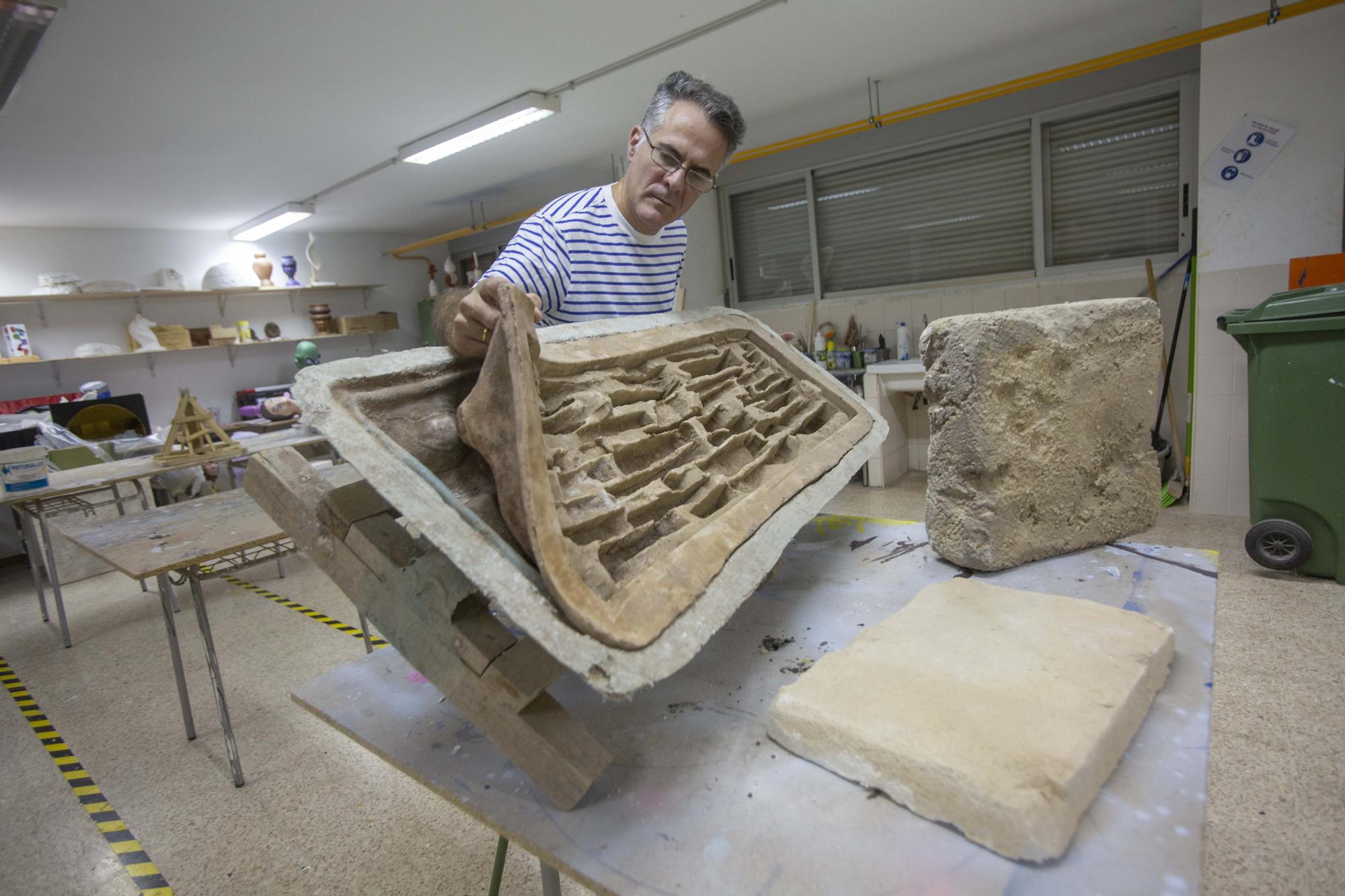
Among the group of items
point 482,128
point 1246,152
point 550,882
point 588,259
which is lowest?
point 550,882

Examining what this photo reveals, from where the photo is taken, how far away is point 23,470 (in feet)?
13.8

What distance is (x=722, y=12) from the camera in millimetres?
3838

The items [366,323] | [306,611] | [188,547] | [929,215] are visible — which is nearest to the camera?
[188,547]

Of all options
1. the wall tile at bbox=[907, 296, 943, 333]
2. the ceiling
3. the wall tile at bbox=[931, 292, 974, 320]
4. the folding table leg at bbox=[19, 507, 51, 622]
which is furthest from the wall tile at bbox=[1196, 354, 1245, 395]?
the folding table leg at bbox=[19, 507, 51, 622]

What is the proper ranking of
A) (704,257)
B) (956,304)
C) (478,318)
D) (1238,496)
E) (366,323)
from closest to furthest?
(478,318) → (1238,496) → (956,304) → (704,257) → (366,323)

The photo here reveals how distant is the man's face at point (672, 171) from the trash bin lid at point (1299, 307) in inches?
108

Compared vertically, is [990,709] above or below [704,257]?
below

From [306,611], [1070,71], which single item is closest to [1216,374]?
[1070,71]

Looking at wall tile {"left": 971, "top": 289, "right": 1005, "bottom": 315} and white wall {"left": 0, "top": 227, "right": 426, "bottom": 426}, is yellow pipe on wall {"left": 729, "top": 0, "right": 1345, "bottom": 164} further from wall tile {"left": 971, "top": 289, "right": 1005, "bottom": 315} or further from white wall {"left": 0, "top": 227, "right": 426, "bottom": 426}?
white wall {"left": 0, "top": 227, "right": 426, "bottom": 426}

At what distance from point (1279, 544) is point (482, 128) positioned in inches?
230

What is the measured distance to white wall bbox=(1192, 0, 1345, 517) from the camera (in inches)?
154

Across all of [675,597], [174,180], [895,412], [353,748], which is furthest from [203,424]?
[895,412]

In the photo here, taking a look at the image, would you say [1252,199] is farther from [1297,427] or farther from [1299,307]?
[1297,427]

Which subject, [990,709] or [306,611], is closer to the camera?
[990,709]
